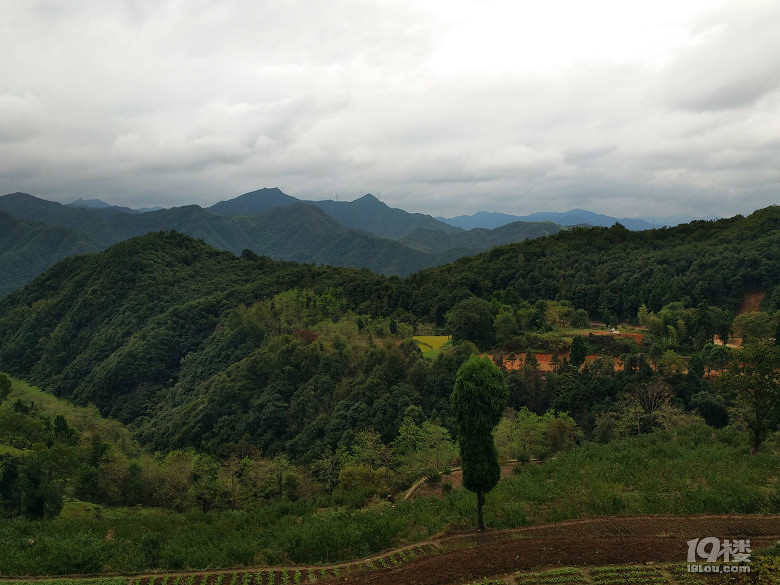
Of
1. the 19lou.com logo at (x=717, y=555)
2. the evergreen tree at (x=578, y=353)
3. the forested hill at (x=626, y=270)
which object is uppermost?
the forested hill at (x=626, y=270)

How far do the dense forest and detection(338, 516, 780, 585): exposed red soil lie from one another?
1736 mm

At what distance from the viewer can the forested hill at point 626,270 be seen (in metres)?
55.8

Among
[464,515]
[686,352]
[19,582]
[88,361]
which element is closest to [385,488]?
[464,515]

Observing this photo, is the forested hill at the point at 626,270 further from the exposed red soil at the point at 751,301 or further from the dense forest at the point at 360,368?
the exposed red soil at the point at 751,301

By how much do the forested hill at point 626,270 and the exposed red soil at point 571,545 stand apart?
3787cm

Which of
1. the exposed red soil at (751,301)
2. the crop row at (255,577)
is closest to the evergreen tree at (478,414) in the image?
the crop row at (255,577)

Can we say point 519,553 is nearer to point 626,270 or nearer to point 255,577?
point 255,577

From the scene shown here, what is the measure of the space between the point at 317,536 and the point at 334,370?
30.2m

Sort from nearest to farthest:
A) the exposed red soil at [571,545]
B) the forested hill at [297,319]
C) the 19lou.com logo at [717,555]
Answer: the 19lou.com logo at [717,555] < the exposed red soil at [571,545] < the forested hill at [297,319]

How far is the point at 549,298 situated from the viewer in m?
66.1

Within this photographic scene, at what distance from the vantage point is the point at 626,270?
6406 centimetres

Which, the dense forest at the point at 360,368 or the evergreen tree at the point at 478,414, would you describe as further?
the dense forest at the point at 360,368

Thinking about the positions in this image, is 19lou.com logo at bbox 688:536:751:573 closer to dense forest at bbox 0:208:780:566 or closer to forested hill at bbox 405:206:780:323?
dense forest at bbox 0:208:780:566

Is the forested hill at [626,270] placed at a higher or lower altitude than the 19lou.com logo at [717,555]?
higher
